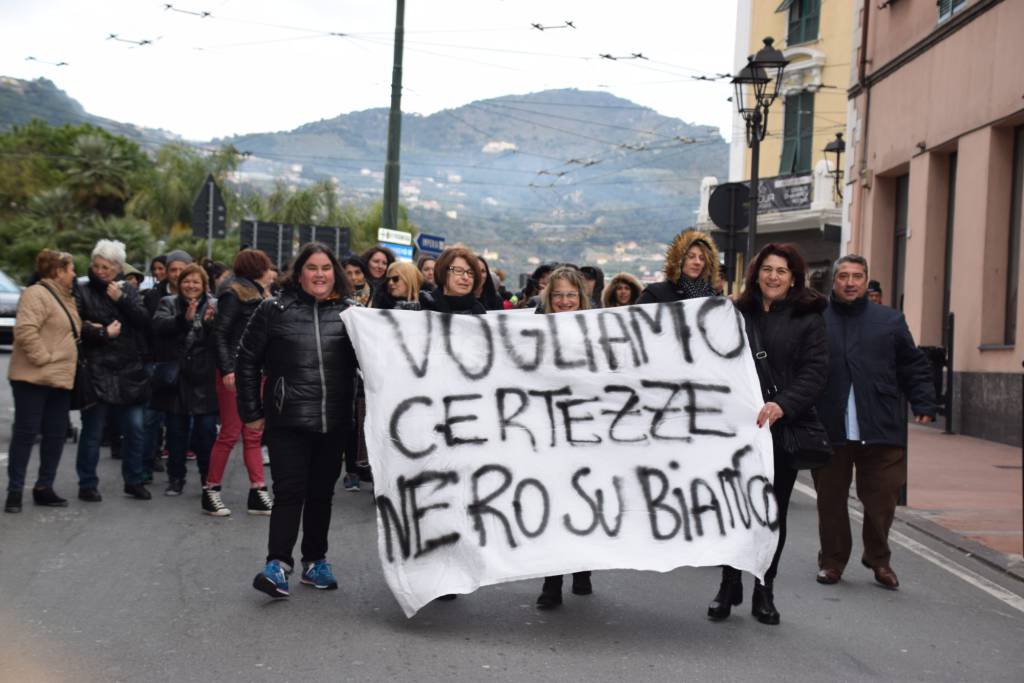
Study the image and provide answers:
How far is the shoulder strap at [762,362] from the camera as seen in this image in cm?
669

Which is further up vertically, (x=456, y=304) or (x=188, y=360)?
(x=456, y=304)

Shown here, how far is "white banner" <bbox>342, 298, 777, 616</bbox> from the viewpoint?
6277 millimetres

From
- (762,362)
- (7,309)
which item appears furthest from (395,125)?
(762,362)

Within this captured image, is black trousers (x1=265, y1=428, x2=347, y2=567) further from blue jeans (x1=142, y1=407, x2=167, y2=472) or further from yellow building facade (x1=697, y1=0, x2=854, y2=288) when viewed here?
yellow building facade (x1=697, y1=0, x2=854, y2=288)

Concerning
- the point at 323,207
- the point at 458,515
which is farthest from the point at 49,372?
the point at 323,207

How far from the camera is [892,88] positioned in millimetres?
21844

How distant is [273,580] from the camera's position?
648cm

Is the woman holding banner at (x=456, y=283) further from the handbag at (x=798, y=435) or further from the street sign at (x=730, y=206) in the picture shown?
the street sign at (x=730, y=206)

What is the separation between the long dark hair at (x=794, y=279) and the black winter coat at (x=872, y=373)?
96cm

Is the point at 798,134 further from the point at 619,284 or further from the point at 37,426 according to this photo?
the point at 37,426

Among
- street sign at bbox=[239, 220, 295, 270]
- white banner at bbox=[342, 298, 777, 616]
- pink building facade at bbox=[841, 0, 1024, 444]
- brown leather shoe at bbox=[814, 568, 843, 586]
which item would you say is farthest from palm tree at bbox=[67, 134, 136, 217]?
white banner at bbox=[342, 298, 777, 616]

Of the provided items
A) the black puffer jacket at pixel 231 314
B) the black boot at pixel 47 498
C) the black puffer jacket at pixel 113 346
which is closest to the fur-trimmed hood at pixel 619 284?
the black puffer jacket at pixel 231 314

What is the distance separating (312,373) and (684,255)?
240cm

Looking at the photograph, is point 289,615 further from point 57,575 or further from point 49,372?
point 49,372
